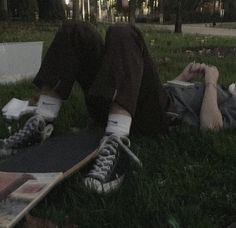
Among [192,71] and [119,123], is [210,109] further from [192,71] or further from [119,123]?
[119,123]

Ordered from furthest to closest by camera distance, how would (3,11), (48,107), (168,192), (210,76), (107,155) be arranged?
(3,11)
(210,76)
(48,107)
(107,155)
(168,192)

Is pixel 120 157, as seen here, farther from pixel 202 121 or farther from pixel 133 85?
pixel 202 121

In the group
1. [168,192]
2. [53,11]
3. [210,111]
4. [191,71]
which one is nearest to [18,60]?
[191,71]

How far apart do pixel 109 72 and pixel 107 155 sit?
393 millimetres

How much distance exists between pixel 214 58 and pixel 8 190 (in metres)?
5.75

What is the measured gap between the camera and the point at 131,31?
2.75 metres

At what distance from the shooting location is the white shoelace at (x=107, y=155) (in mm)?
2467

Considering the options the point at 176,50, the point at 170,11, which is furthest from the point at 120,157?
the point at 170,11

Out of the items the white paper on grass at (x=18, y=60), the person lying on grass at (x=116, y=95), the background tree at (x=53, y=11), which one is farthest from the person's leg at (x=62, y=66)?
the background tree at (x=53, y=11)

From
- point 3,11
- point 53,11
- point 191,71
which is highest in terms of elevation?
point 191,71

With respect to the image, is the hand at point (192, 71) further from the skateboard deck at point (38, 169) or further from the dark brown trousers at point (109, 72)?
the skateboard deck at point (38, 169)

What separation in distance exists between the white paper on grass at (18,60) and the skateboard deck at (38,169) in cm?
261

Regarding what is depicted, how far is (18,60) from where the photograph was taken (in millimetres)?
5703

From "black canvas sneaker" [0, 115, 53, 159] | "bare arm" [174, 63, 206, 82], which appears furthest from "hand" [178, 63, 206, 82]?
"black canvas sneaker" [0, 115, 53, 159]
